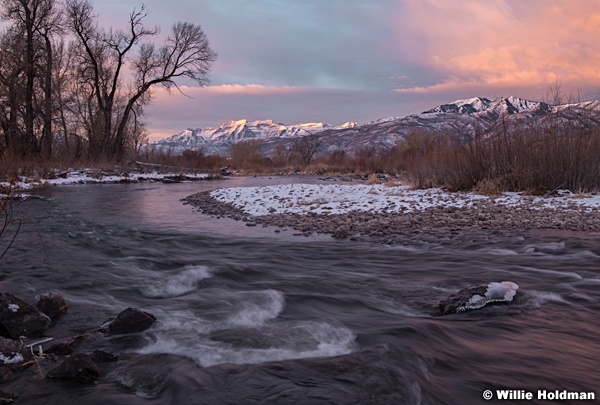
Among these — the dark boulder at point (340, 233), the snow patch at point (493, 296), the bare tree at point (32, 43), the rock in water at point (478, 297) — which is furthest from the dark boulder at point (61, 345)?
the bare tree at point (32, 43)

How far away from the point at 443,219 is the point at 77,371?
25.2 feet

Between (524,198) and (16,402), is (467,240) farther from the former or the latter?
(16,402)

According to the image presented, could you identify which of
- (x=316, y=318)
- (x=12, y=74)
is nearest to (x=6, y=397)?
(x=316, y=318)

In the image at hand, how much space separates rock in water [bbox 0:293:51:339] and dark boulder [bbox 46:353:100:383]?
2.65ft

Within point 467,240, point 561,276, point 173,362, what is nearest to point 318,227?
point 467,240

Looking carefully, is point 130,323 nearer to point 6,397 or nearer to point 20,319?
point 20,319

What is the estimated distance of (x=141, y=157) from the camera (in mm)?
36906

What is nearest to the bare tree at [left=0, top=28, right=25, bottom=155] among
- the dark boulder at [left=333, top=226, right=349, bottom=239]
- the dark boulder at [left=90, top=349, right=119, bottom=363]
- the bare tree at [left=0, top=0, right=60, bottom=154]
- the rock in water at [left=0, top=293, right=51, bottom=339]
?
the bare tree at [left=0, top=0, right=60, bottom=154]

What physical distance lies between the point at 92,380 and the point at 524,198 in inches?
425

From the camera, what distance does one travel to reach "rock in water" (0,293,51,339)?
3373 millimetres

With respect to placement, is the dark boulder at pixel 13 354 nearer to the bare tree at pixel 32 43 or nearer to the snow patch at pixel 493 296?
the snow patch at pixel 493 296

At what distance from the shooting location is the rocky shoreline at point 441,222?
7762mm

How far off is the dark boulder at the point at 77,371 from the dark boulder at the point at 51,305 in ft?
4.19
